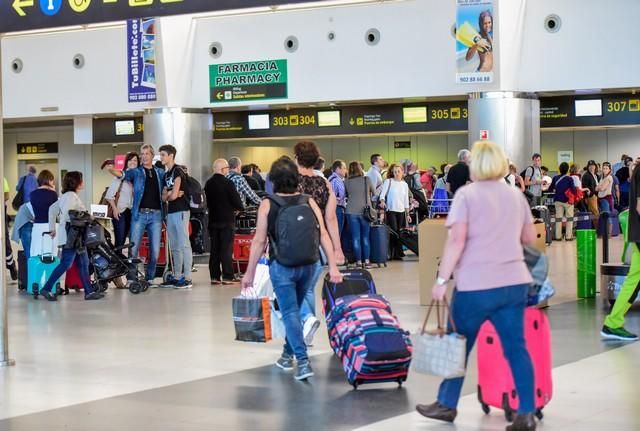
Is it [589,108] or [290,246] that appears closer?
[290,246]

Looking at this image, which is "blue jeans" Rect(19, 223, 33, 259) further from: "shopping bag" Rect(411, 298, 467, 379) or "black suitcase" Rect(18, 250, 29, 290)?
"shopping bag" Rect(411, 298, 467, 379)

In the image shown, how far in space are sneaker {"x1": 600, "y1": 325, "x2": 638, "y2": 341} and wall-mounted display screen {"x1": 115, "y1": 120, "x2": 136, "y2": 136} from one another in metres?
20.4

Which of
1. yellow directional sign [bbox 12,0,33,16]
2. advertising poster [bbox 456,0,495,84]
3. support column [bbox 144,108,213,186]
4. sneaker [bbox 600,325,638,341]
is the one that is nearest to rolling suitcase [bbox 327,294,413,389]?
sneaker [bbox 600,325,638,341]

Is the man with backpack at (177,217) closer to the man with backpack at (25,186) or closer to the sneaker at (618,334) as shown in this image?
the man with backpack at (25,186)

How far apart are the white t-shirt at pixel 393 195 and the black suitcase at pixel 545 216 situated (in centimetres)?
353

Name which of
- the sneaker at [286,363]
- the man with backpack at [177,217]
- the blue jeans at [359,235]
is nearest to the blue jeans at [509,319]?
the sneaker at [286,363]

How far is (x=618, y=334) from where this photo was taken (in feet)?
32.4

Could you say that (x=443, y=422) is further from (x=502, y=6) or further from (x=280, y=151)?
(x=280, y=151)

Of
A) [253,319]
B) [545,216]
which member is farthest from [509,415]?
[545,216]

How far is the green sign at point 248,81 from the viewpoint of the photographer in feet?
78.6

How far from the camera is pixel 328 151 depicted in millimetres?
29609

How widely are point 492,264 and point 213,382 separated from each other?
9.37 ft

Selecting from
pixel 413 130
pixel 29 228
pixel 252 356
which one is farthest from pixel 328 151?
pixel 252 356

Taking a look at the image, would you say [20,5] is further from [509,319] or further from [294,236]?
[509,319]
